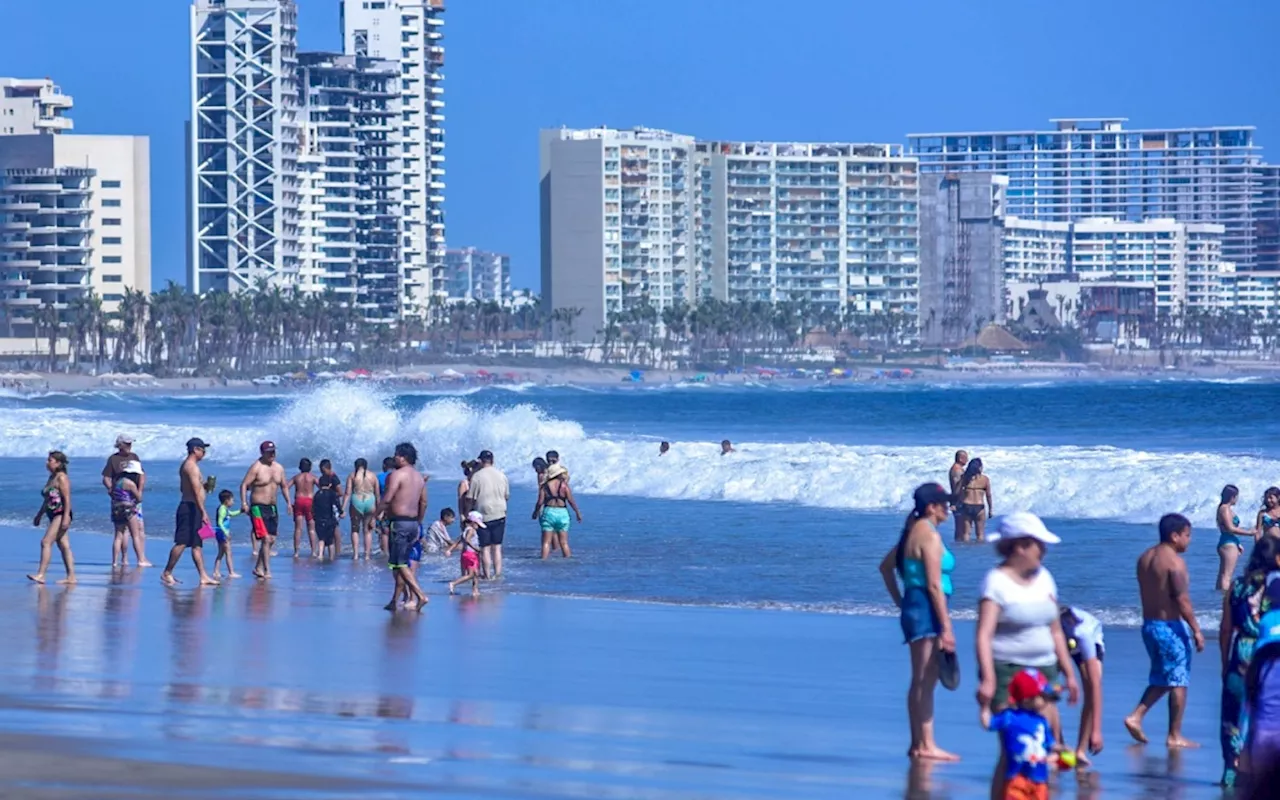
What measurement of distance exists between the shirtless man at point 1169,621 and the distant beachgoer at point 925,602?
1.10m

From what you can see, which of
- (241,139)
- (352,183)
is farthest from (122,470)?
(352,183)

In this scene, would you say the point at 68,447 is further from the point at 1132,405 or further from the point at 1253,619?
the point at 1132,405

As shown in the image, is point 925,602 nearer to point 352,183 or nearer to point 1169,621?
point 1169,621

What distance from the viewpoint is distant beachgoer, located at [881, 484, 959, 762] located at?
884 centimetres

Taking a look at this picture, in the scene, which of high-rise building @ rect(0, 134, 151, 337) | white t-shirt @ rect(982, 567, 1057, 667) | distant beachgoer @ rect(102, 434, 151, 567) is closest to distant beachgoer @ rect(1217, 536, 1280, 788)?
white t-shirt @ rect(982, 567, 1057, 667)

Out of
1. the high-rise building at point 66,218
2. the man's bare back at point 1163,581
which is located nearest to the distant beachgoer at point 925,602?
the man's bare back at point 1163,581

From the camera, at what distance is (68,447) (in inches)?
1817

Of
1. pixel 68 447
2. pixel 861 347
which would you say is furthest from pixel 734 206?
pixel 68 447

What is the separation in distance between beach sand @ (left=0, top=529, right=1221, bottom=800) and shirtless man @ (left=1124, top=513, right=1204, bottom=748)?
0.23m

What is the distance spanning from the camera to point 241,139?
157m

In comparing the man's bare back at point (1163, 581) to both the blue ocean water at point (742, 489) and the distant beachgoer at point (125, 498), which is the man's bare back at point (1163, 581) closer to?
the blue ocean water at point (742, 489)

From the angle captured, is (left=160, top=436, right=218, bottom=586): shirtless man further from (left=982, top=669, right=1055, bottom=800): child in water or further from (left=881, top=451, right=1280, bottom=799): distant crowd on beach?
(left=982, top=669, right=1055, bottom=800): child in water

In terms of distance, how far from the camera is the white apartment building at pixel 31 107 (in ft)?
495

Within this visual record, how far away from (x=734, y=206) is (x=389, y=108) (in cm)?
4068
